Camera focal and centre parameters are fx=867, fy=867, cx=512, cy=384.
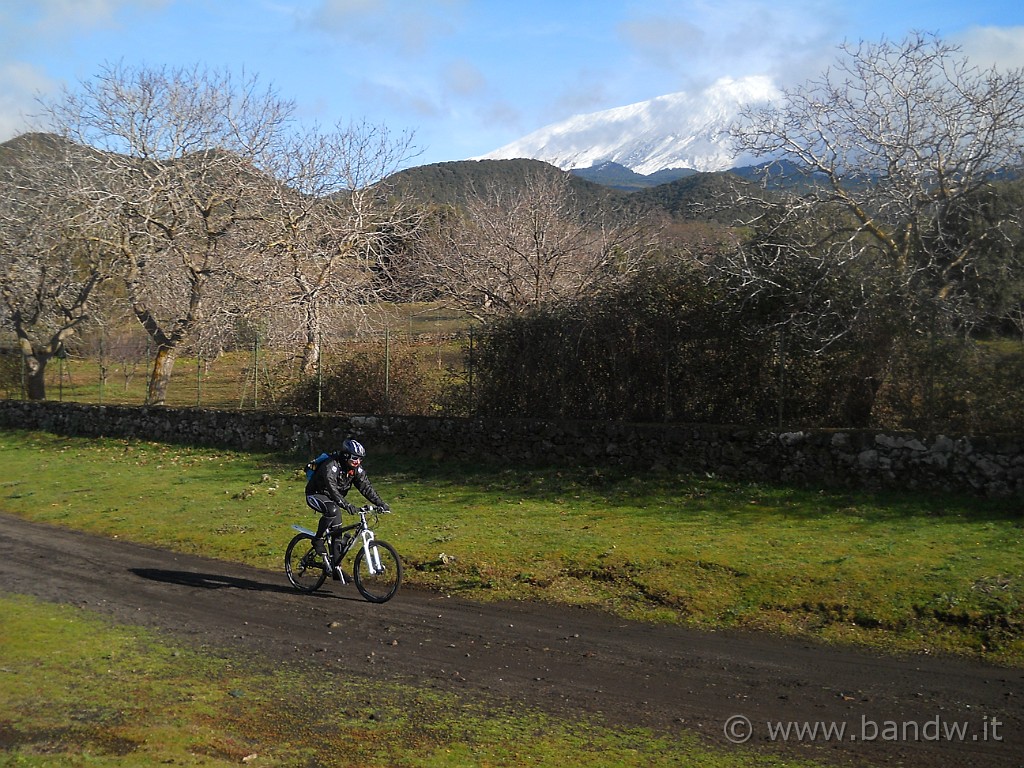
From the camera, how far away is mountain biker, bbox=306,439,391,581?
413 inches

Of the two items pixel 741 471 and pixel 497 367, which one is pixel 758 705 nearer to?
pixel 741 471

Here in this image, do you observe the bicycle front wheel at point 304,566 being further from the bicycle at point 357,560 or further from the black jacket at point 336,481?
the black jacket at point 336,481

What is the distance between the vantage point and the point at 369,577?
37.0ft

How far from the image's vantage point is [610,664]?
8.05 m

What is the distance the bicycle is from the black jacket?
0.83ft

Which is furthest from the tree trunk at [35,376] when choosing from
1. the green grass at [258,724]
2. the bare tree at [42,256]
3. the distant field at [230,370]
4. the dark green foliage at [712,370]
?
the green grass at [258,724]

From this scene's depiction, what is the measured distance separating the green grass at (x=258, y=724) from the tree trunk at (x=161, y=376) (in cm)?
1851

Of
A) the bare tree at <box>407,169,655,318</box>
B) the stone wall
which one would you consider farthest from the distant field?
the bare tree at <box>407,169,655,318</box>

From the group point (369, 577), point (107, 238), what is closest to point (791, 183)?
point (369, 577)

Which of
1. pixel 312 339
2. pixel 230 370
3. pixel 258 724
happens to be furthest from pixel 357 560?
pixel 230 370

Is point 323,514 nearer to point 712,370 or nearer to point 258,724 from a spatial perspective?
point 258,724

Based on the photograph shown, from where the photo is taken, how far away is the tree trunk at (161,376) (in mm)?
25750

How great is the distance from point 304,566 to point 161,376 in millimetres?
17195

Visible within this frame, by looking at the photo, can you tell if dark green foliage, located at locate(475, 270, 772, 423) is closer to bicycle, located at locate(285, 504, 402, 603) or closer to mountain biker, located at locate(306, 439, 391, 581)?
bicycle, located at locate(285, 504, 402, 603)
